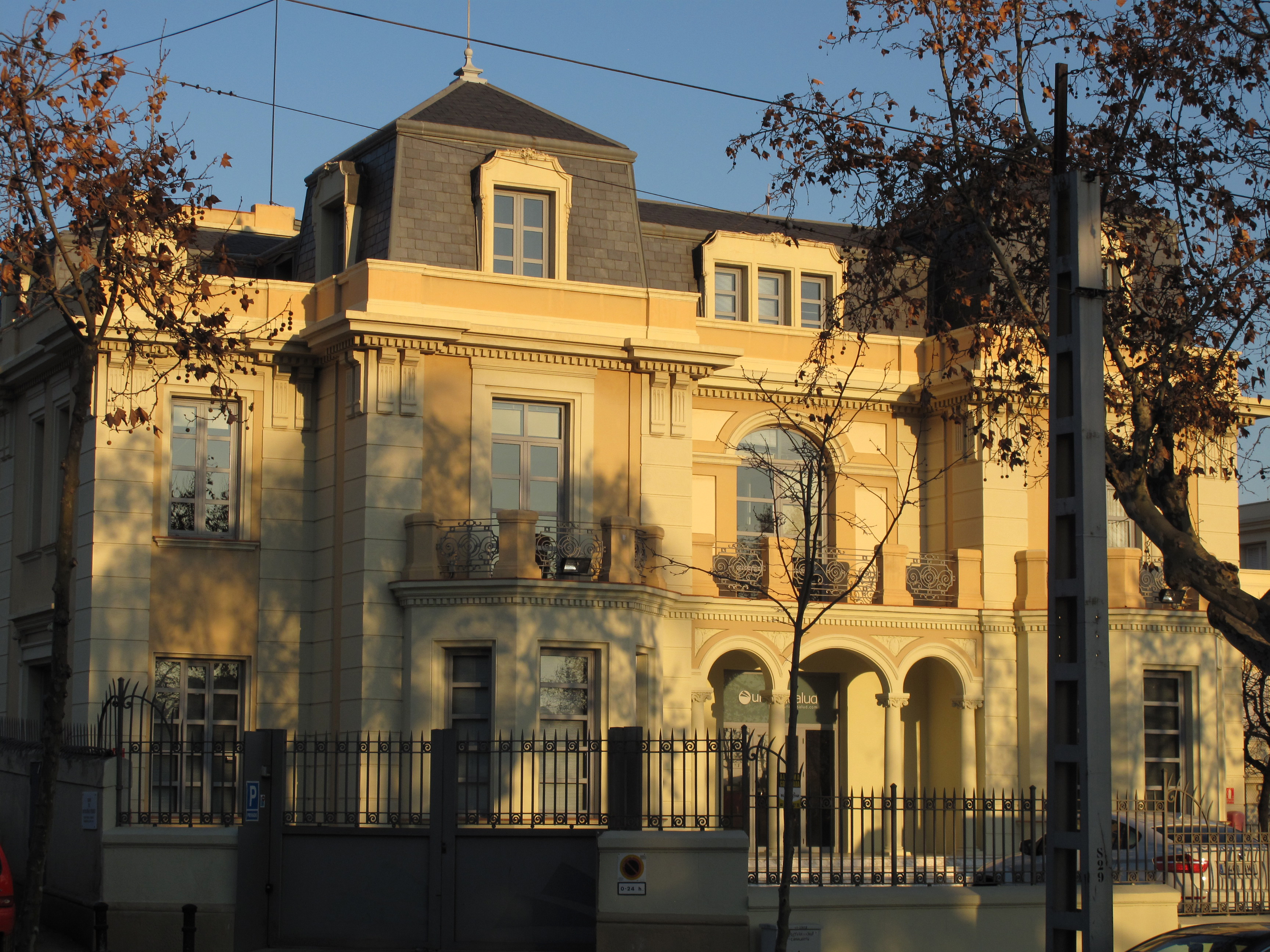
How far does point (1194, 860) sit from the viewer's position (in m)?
19.1

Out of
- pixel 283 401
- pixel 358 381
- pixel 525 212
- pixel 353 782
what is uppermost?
pixel 525 212

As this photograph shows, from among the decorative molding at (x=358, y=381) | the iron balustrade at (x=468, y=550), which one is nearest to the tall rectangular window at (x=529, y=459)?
the iron balustrade at (x=468, y=550)

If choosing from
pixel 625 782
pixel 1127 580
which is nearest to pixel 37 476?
pixel 625 782

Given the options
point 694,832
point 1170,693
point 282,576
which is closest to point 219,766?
point 282,576

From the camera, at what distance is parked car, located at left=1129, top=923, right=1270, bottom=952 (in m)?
11.7

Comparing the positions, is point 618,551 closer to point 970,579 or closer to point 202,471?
point 202,471

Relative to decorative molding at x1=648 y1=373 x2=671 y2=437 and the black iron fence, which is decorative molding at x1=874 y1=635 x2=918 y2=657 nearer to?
the black iron fence

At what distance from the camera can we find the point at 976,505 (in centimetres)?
2688

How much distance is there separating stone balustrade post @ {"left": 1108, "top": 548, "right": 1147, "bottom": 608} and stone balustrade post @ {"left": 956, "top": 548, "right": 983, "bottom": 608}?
78.9 inches

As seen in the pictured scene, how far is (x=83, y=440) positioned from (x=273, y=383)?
111 inches

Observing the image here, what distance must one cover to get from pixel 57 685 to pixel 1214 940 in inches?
393

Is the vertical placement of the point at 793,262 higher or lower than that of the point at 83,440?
higher

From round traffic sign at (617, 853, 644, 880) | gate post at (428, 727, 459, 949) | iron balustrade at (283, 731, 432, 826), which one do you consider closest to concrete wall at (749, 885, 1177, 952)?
round traffic sign at (617, 853, 644, 880)

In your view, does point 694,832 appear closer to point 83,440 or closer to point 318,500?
point 318,500
